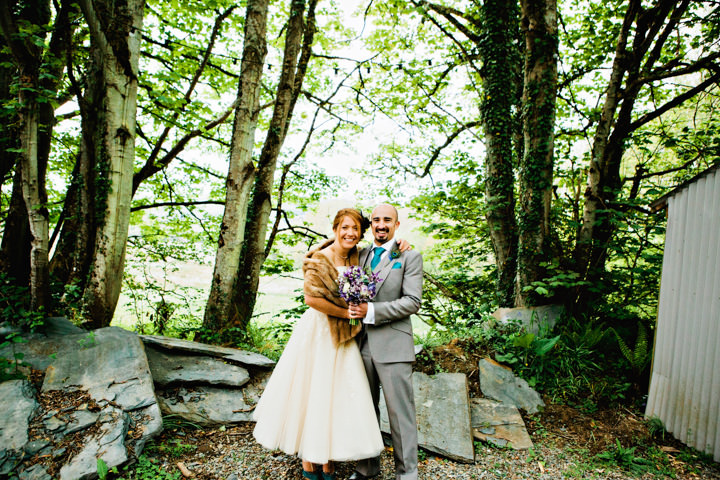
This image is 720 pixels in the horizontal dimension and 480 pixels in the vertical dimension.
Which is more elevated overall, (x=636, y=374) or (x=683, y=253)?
(x=683, y=253)

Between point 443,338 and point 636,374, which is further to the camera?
point 443,338

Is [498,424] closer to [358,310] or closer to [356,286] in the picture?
[358,310]

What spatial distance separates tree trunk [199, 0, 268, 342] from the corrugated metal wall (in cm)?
553

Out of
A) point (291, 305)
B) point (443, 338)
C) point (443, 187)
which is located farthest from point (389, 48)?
point (443, 338)

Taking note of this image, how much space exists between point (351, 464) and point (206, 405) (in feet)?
5.74

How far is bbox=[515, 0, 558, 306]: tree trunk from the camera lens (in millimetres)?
6090

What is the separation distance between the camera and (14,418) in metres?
3.08

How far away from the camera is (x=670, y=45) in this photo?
7941 millimetres

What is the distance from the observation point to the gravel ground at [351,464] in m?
3.31

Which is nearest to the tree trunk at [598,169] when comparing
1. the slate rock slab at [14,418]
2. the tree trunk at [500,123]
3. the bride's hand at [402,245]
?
the tree trunk at [500,123]

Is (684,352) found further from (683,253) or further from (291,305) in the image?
(291,305)

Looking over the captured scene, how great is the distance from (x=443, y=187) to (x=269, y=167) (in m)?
4.71

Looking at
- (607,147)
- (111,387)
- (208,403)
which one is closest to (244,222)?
(208,403)

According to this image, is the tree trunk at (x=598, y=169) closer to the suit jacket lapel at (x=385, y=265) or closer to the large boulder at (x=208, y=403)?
the suit jacket lapel at (x=385, y=265)
